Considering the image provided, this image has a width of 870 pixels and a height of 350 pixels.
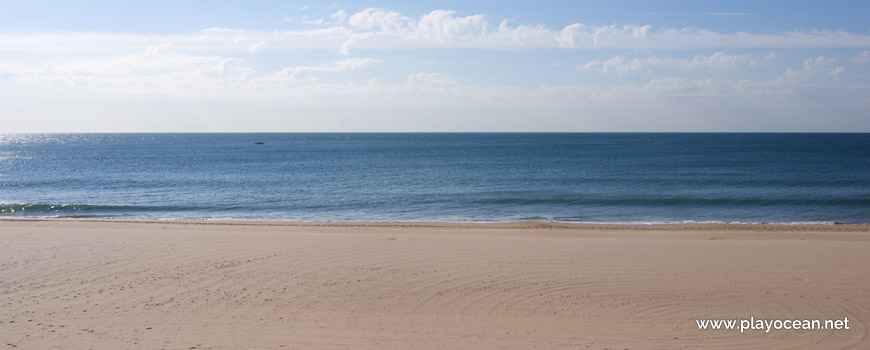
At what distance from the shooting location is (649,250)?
47.9 ft

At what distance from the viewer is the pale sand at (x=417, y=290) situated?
8461mm

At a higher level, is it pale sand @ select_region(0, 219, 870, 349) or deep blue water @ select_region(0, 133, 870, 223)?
pale sand @ select_region(0, 219, 870, 349)

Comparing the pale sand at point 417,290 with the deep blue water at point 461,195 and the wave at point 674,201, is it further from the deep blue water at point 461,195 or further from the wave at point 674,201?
the wave at point 674,201

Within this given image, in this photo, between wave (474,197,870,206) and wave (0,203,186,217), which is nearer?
wave (0,203,186,217)

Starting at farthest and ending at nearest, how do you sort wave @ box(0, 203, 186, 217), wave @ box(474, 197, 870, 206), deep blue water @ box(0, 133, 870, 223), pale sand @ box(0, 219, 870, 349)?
wave @ box(474, 197, 870, 206), wave @ box(0, 203, 186, 217), deep blue water @ box(0, 133, 870, 223), pale sand @ box(0, 219, 870, 349)

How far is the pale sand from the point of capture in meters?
8.46

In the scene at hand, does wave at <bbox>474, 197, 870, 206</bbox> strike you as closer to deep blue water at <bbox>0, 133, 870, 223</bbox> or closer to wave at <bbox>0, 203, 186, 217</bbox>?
deep blue water at <bbox>0, 133, 870, 223</bbox>

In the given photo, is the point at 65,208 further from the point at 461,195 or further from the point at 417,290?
the point at 417,290

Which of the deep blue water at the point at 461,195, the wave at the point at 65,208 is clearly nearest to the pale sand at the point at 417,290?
the deep blue water at the point at 461,195

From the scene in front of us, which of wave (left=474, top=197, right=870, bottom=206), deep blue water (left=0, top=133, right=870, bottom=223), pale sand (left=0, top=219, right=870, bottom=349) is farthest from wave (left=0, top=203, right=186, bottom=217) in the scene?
wave (left=474, top=197, right=870, bottom=206)

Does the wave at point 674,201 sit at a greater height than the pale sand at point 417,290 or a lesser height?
lesser

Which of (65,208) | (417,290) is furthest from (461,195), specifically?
(417,290)

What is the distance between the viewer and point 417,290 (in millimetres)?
10953

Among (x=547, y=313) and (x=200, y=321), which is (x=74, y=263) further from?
(x=547, y=313)
